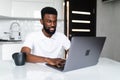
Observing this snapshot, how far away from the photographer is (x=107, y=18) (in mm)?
4836

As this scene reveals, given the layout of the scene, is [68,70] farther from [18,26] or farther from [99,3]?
[99,3]

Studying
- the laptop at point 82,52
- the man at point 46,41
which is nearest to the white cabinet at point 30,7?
the man at point 46,41

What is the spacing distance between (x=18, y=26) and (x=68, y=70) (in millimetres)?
2795

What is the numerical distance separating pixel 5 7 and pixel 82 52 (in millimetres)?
2540

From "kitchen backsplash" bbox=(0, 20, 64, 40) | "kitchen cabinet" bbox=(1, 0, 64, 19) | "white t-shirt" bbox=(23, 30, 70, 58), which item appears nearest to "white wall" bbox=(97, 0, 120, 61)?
"kitchen backsplash" bbox=(0, 20, 64, 40)

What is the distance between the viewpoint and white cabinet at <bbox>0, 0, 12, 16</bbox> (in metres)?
3.43

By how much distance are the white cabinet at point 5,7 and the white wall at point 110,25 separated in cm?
224

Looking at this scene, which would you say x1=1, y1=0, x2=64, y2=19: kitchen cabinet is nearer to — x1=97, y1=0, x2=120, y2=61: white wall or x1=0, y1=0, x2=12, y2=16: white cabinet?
x1=0, y1=0, x2=12, y2=16: white cabinet

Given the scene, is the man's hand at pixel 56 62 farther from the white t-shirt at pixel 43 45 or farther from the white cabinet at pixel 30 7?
the white cabinet at pixel 30 7

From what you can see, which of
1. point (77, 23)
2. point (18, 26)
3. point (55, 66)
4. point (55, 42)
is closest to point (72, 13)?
point (77, 23)

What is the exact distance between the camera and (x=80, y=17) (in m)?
4.44

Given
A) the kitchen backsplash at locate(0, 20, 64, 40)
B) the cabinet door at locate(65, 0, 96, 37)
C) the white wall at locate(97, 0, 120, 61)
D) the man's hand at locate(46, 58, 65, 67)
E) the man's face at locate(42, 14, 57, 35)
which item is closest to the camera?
the man's hand at locate(46, 58, 65, 67)

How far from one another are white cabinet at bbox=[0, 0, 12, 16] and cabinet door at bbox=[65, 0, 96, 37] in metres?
1.28

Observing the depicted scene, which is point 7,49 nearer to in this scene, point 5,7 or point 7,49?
point 7,49
